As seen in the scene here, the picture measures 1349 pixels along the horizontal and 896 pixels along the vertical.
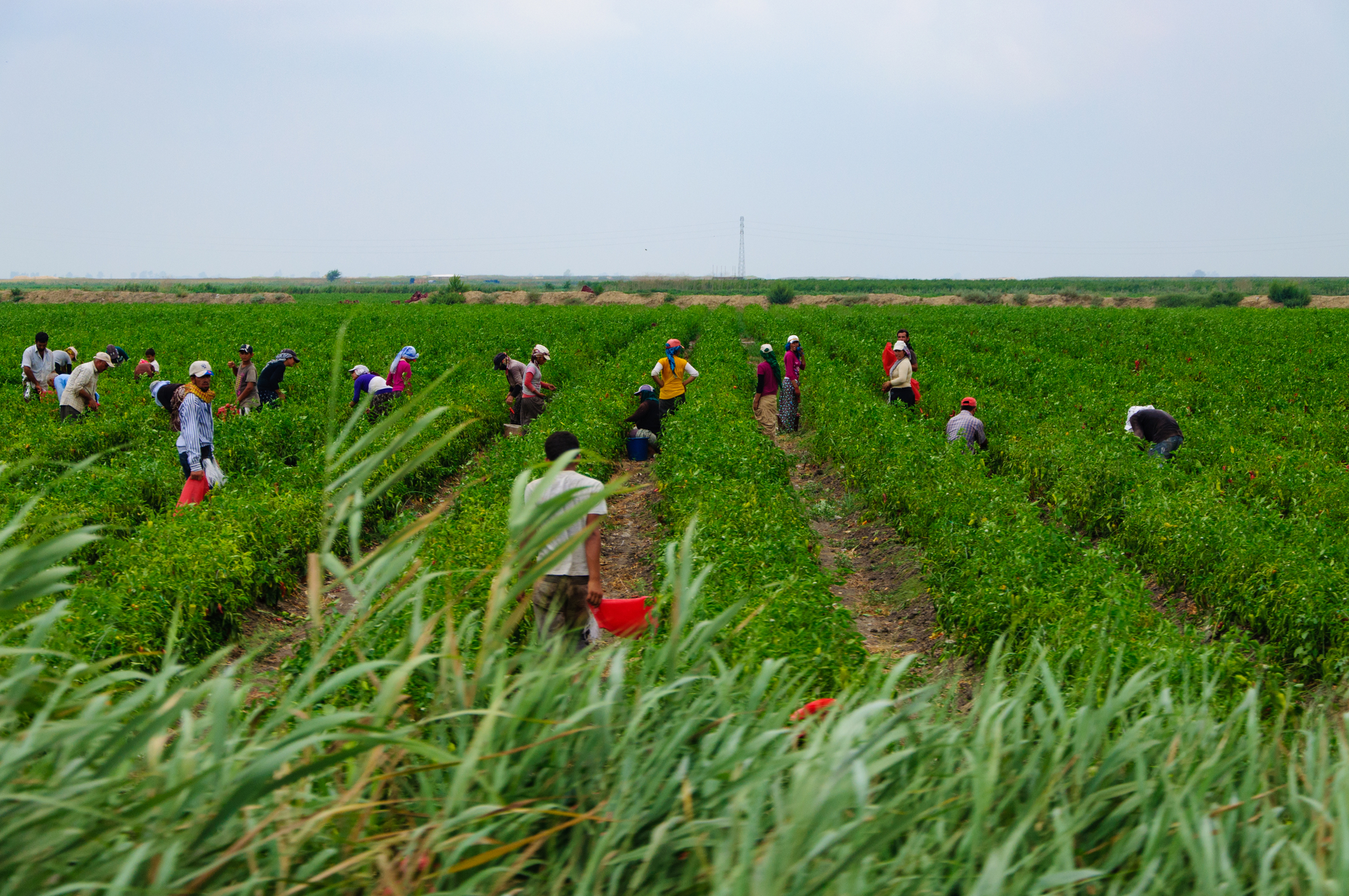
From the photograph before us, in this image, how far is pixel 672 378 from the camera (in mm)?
13797

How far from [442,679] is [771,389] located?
12.9 m

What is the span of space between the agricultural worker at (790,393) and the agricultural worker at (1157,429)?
5674 millimetres

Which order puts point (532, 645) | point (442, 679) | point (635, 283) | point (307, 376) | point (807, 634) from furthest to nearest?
point (635, 283) → point (307, 376) → point (807, 634) → point (532, 645) → point (442, 679)

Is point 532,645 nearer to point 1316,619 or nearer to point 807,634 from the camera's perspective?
point 807,634

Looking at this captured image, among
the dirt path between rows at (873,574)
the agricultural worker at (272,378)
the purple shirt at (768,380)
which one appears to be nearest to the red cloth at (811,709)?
the dirt path between rows at (873,574)

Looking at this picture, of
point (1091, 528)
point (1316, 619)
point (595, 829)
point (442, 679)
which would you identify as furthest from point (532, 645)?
point (1091, 528)

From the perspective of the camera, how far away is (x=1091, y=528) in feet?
31.2

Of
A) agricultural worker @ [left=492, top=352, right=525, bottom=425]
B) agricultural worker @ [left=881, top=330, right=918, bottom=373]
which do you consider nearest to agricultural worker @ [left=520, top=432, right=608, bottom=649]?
agricultural worker @ [left=492, top=352, right=525, bottom=425]

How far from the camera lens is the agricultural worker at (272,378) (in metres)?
13.5

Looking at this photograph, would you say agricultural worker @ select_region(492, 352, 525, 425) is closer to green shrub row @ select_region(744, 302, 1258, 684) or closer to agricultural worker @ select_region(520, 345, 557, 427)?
agricultural worker @ select_region(520, 345, 557, 427)

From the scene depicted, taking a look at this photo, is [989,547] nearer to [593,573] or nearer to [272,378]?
[593,573]

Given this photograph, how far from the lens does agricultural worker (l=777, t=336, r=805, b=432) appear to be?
15.4 meters

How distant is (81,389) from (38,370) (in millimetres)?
2682

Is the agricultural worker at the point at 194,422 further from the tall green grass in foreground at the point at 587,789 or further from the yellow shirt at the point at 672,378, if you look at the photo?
the tall green grass in foreground at the point at 587,789
